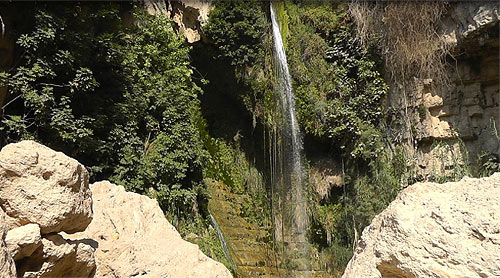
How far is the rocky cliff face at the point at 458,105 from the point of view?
401 inches

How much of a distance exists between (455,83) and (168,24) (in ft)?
24.1

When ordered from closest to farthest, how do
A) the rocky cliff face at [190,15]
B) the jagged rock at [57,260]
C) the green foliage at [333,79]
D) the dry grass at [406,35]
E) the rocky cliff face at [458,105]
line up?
the jagged rock at [57,260] < the rocky cliff face at [458,105] < the dry grass at [406,35] < the green foliage at [333,79] < the rocky cliff face at [190,15]

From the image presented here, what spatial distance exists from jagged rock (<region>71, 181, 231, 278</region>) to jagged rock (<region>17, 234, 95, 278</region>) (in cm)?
41

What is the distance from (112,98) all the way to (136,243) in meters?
6.64

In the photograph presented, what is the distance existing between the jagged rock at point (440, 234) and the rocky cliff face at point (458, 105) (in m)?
8.39

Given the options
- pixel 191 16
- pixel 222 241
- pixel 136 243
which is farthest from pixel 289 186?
pixel 136 243

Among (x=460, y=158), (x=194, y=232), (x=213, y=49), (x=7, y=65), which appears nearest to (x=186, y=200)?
(x=194, y=232)

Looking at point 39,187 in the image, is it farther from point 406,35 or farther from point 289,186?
point 289,186

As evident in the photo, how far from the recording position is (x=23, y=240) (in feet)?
7.66

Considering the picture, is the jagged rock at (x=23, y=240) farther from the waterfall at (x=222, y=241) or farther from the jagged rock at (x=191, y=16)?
the jagged rock at (x=191, y=16)

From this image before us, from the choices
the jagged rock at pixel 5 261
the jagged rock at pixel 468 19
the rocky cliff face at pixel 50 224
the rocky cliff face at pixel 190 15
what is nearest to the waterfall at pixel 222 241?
the rocky cliff face at pixel 190 15

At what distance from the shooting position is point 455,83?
35.6 feet

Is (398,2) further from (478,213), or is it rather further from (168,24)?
(478,213)

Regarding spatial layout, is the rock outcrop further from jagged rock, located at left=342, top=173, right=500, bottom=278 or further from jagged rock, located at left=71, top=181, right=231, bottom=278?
jagged rock, located at left=342, top=173, right=500, bottom=278
